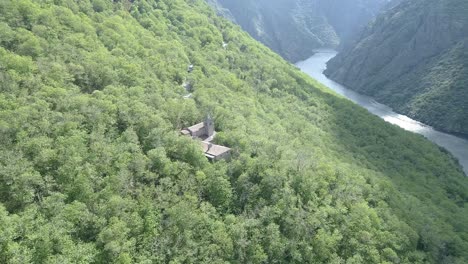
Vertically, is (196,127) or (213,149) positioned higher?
(213,149)

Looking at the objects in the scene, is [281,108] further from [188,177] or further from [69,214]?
[69,214]

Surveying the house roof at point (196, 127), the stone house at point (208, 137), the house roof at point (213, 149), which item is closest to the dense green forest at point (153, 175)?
the stone house at point (208, 137)

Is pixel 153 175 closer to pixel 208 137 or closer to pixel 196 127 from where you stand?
pixel 196 127

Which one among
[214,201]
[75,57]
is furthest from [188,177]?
[75,57]

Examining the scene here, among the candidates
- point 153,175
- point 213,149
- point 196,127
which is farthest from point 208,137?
point 153,175

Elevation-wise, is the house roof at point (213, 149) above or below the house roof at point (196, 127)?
above

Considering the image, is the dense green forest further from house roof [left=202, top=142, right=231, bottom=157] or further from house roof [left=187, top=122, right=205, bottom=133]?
house roof [left=187, top=122, right=205, bottom=133]

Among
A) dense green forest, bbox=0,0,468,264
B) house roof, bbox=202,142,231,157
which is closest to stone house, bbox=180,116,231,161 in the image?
house roof, bbox=202,142,231,157

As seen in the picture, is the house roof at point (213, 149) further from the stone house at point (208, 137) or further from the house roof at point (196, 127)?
the house roof at point (196, 127)

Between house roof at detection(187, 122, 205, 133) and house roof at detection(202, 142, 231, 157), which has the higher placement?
house roof at detection(202, 142, 231, 157)
